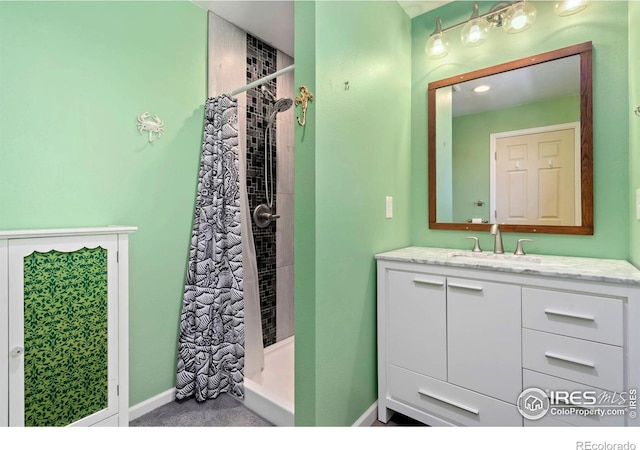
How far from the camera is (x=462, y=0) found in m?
1.98

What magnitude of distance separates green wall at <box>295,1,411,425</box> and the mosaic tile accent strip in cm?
98

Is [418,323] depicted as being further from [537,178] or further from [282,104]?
[282,104]

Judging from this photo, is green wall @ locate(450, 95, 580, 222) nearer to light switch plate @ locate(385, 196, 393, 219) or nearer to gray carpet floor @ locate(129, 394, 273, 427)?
light switch plate @ locate(385, 196, 393, 219)

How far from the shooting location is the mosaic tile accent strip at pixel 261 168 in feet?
7.64

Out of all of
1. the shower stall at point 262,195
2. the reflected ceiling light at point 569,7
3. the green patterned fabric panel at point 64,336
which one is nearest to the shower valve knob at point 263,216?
the shower stall at point 262,195

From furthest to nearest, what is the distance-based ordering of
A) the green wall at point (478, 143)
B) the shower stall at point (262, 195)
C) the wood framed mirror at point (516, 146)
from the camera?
the shower stall at point (262, 195) → the green wall at point (478, 143) → the wood framed mirror at point (516, 146)

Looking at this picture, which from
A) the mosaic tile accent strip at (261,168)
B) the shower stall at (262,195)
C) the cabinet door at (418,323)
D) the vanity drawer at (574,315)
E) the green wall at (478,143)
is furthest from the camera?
the mosaic tile accent strip at (261,168)

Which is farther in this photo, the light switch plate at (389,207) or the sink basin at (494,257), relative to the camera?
the light switch plate at (389,207)

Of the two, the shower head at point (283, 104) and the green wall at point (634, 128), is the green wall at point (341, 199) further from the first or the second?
the green wall at point (634, 128)

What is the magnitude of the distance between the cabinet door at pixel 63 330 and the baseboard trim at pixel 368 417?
3.86 ft

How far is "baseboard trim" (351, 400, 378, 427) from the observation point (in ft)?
5.38

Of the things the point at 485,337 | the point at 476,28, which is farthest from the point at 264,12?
the point at 485,337
